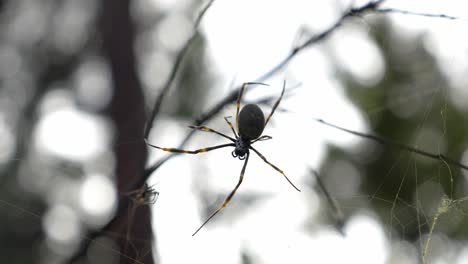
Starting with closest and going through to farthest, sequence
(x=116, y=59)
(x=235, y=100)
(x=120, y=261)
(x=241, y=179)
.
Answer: (x=120, y=261) → (x=235, y=100) → (x=241, y=179) → (x=116, y=59)

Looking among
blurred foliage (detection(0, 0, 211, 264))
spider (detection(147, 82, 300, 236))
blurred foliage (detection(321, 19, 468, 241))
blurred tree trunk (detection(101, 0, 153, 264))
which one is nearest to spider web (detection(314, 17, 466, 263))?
blurred foliage (detection(321, 19, 468, 241))

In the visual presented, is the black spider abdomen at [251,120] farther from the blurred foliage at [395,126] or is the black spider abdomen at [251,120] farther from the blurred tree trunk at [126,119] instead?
the blurred foliage at [395,126]

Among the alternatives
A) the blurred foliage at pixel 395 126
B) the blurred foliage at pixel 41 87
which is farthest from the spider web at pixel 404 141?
the blurred foliage at pixel 41 87

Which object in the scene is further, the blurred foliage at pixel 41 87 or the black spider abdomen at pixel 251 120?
the blurred foliage at pixel 41 87

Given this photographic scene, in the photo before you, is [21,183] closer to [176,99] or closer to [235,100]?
[176,99]

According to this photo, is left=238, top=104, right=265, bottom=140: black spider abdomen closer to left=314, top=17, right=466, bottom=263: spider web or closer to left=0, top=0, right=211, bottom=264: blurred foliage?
left=314, top=17, right=466, bottom=263: spider web

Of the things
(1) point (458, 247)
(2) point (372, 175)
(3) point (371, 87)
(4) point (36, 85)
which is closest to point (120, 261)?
(1) point (458, 247)
